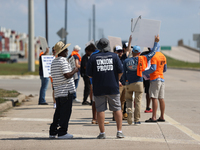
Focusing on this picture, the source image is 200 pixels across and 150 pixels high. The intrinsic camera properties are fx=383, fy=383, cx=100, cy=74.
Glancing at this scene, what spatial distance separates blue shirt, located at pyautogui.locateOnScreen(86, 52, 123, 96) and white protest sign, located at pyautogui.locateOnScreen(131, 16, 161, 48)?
1.72 m

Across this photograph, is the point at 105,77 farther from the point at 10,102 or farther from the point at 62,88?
the point at 10,102

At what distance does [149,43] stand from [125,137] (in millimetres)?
2439

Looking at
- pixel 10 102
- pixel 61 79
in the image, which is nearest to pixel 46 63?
pixel 10 102

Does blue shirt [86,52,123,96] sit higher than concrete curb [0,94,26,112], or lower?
higher

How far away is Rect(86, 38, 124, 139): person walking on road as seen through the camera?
23.0 feet

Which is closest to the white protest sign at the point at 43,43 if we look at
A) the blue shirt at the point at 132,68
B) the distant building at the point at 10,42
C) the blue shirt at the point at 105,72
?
the blue shirt at the point at 132,68

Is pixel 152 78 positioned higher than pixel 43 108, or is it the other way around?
pixel 152 78

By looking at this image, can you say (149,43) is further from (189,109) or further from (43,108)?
(43,108)

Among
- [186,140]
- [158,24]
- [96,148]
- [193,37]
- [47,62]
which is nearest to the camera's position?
[96,148]

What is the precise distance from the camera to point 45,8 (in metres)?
33.5

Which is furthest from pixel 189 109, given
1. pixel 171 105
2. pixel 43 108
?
pixel 43 108

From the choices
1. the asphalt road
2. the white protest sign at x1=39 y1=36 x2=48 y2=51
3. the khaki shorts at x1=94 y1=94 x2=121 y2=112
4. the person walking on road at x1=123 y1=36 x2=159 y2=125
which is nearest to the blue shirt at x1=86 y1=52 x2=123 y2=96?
the khaki shorts at x1=94 y1=94 x2=121 y2=112

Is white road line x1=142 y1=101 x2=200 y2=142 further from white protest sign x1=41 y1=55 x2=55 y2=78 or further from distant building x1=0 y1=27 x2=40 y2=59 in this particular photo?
distant building x1=0 y1=27 x2=40 y2=59

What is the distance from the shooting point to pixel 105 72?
702 cm
